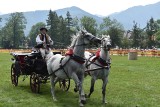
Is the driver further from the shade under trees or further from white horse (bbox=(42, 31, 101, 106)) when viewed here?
the shade under trees

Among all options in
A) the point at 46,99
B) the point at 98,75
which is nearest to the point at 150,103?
the point at 98,75

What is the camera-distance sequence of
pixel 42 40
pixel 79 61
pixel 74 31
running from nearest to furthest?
pixel 79 61 → pixel 42 40 → pixel 74 31

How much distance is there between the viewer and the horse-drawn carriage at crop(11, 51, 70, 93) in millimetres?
13973

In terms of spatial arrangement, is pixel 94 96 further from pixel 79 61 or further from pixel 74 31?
pixel 74 31

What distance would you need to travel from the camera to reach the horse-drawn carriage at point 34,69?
14.0 m

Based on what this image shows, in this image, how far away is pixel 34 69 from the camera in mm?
14508

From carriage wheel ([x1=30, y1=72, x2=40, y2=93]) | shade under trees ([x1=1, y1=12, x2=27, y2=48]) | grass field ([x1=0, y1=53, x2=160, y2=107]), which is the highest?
shade under trees ([x1=1, y1=12, x2=27, y2=48])

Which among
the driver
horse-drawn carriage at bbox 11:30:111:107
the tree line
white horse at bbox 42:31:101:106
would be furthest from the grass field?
the tree line

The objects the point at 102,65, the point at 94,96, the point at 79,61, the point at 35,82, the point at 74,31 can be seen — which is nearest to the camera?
the point at 79,61

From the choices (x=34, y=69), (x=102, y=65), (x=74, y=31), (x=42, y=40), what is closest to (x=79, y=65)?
(x=102, y=65)

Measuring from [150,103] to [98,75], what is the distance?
1.99 metres

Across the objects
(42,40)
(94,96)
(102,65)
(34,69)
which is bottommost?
(94,96)

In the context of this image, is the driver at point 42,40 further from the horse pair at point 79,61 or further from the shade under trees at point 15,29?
the shade under trees at point 15,29

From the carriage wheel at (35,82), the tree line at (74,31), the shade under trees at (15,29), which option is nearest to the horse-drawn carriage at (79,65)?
the carriage wheel at (35,82)
